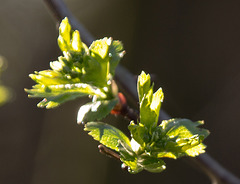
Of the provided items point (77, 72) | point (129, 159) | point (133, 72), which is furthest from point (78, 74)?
point (133, 72)

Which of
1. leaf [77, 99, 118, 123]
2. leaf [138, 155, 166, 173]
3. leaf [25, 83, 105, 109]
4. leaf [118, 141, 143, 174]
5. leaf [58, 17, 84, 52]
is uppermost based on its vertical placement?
leaf [58, 17, 84, 52]

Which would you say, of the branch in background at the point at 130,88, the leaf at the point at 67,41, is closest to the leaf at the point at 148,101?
the leaf at the point at 67,41

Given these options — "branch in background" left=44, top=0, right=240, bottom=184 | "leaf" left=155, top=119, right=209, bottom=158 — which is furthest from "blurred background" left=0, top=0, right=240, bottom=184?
"leaf" left=155, top=119, right=209, bottom=158

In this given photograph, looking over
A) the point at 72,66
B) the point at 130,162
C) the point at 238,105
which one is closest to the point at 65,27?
the point at 72,66

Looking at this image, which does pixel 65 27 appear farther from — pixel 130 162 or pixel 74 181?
pixel 74 181

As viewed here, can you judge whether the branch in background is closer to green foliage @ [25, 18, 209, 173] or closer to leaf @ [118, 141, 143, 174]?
green foliage @ [25, 18, 209, 173]

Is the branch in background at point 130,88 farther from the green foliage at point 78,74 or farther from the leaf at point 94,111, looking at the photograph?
the leaf at point 94,111
